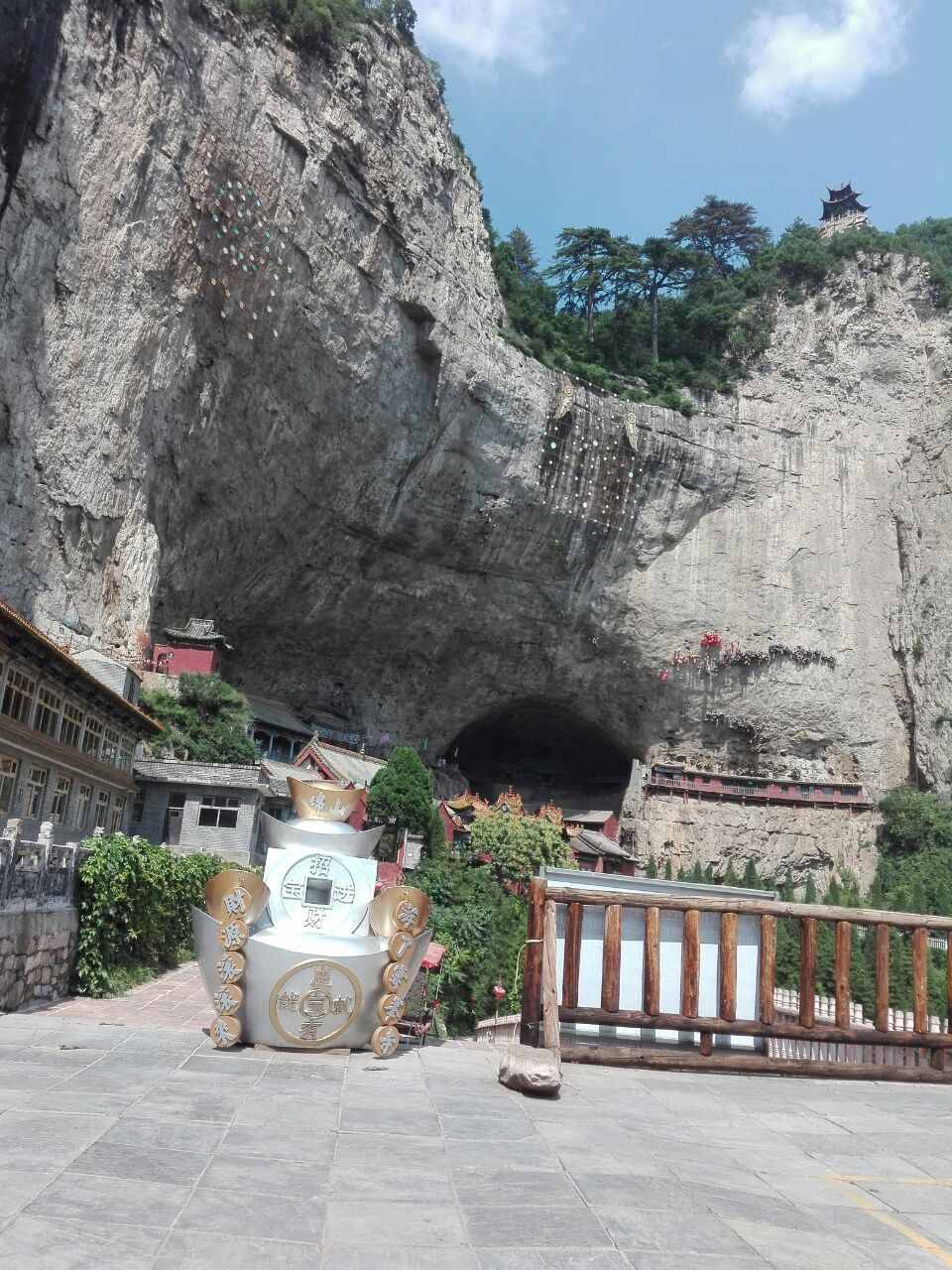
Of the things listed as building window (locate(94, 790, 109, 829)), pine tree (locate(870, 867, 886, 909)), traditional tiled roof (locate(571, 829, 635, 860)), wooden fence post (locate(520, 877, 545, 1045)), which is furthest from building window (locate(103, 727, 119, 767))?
pine tree (locate(870, 867, 886, 909))

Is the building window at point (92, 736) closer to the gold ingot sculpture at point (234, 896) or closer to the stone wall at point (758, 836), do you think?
the gold ingot sculpture at point (234, 896)

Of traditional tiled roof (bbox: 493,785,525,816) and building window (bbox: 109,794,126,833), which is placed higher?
traditional tiled roof (bbox: 493,785,525,816)

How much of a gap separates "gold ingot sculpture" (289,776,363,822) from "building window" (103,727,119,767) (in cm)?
1189

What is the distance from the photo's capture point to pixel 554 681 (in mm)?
37250

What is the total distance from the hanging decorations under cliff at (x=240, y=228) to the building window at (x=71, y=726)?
13982mm

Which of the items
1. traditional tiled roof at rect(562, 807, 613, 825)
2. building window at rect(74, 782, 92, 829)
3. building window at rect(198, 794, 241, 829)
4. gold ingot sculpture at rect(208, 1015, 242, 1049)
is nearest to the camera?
gold ingot sculpture at rect(208, 1015, 242, 1049)

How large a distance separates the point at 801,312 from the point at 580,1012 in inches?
1546

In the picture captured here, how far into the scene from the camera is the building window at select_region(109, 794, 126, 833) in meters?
20.0

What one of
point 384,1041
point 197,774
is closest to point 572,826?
point 197,774

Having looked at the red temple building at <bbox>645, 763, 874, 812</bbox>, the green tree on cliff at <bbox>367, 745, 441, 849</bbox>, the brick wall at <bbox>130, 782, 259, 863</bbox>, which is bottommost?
the brick wall at <bbox>130, 782, 259, 863</bbox>

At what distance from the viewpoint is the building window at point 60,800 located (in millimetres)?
15683

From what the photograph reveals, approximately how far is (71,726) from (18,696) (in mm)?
2811

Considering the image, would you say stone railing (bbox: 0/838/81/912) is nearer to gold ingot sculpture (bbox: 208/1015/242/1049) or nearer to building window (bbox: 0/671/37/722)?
gold ingot sculpture (bbox: 208/1015/242/1049)

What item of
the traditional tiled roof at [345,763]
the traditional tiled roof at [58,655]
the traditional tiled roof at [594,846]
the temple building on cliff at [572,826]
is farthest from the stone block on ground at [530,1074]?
the traditional tiled roof at [594,846]
